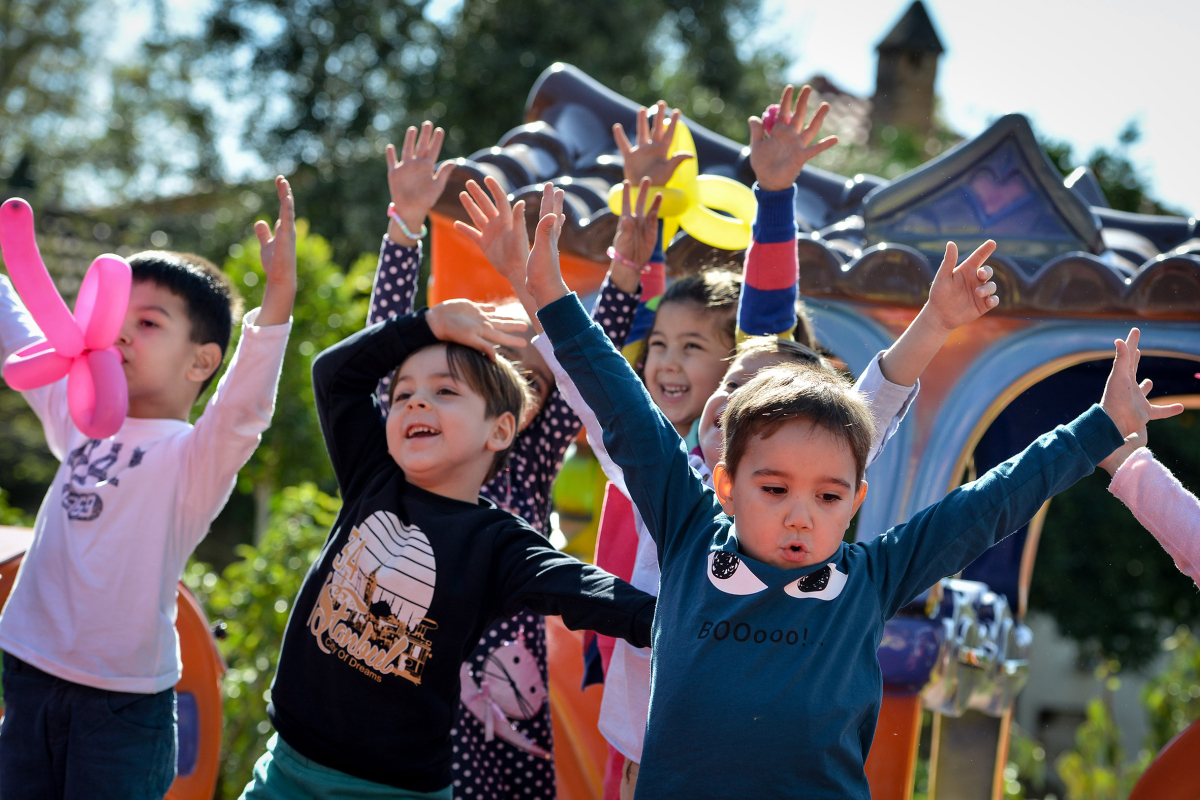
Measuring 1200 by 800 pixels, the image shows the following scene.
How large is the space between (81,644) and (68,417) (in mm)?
565

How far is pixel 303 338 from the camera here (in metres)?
5.83

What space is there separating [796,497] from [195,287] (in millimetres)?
1466

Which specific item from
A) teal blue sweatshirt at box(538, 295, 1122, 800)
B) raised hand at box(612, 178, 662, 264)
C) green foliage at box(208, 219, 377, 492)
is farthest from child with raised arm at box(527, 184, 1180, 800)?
green foliage at box(208, 219, 377, 492)

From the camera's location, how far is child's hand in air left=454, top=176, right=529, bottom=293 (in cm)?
176

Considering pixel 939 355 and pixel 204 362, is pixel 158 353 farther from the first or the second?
pixel 939 355

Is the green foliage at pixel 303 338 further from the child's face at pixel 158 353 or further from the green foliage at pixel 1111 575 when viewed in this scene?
the green foliage at pixel 1111 575

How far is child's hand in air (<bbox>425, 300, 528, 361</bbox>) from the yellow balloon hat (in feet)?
1.96

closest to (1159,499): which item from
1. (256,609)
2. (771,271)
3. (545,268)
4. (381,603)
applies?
(771,271)

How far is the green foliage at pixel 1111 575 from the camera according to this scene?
10.4 meters

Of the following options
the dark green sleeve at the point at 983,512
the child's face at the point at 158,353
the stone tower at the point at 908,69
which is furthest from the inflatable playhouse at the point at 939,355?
the stone tower at the point at 908,69

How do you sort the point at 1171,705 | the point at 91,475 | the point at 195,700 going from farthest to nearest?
the point at 1171,705 → the point at 195,700 → the point at 91,475

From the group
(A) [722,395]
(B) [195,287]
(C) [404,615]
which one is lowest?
(C) [404,615]

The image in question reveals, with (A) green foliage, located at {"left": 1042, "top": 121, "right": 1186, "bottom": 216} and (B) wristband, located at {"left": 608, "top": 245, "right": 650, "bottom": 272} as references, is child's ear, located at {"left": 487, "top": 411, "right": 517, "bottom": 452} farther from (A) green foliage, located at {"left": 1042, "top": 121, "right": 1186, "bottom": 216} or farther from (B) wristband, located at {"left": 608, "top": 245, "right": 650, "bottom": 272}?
(A) green foliage, located at {"left": 1042, "top": 121, "right": 1186, "bottom": 216}

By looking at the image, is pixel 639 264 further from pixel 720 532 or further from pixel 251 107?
pixel 251 107
